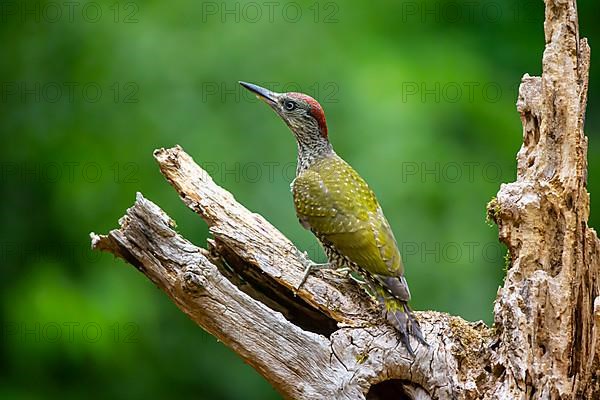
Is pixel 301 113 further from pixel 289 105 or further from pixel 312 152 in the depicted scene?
pixel 312 152

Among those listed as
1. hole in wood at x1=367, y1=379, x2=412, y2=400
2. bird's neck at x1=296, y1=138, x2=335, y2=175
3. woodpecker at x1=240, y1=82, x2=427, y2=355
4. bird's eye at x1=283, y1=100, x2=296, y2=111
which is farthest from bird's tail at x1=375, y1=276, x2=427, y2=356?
bird's eye at x1=283, y1=100, x2=296, y2=111

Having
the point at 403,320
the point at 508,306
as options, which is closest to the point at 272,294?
→ the point at 403,320

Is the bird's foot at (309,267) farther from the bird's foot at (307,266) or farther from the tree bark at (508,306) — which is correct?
the tree bark at (508,306)

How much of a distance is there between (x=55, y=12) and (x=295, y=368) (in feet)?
13.2

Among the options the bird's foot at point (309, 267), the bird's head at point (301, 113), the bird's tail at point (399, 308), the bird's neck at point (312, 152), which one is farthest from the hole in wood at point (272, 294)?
the bird's head at point (301, 113)

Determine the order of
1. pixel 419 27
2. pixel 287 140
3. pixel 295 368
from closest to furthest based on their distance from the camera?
pixel 295 368 → pixel 287 140 → pixel 419 27

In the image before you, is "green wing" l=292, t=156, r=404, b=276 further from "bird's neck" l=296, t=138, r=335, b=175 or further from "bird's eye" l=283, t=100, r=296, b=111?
"bird's eye" l=283, t=100, r=296, b=111

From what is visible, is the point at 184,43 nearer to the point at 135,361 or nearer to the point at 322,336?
the point at 135,361

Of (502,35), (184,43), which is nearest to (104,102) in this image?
(184,43)

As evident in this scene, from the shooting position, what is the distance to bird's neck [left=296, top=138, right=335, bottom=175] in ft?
18.7

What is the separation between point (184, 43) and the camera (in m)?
6.88

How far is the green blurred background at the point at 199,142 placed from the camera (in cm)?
635

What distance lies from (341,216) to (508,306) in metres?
1.04

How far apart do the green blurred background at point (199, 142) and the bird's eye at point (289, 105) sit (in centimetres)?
72
